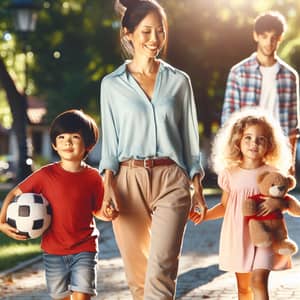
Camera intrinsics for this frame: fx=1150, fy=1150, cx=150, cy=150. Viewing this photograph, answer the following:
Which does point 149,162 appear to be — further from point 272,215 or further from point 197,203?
point 272,215

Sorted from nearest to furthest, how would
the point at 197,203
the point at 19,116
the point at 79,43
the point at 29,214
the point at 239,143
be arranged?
the point at 197,203, the point at 29,214, the point at 239,143, the point at 19,116, the point at 79,43

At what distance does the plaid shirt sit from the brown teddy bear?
3.04 metres

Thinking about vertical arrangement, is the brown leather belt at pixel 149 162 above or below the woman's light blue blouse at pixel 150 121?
below

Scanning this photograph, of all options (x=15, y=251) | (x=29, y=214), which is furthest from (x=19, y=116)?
(x=29, y=214)

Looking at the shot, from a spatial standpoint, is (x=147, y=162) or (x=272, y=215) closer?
(x=147, y=162)

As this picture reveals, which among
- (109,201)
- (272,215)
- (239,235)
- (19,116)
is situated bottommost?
(19,116)

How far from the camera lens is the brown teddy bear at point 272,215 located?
710 cm

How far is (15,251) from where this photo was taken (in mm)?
13227

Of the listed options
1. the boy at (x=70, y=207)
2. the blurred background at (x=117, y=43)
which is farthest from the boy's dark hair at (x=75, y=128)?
the blurred background at (x=117, y=43)

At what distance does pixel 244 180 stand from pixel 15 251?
638 centimetres

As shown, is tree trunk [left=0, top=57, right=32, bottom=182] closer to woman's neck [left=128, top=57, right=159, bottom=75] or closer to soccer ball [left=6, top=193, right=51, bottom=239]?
soccer ball [left=6, top=193, right=51, bottom=239]

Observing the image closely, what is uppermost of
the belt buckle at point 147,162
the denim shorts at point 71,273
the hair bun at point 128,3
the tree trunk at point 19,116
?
the hair bun at point 128,3

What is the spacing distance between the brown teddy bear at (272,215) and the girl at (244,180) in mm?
50

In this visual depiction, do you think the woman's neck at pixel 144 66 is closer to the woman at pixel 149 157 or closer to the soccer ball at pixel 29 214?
the woman at pixel 149 157
